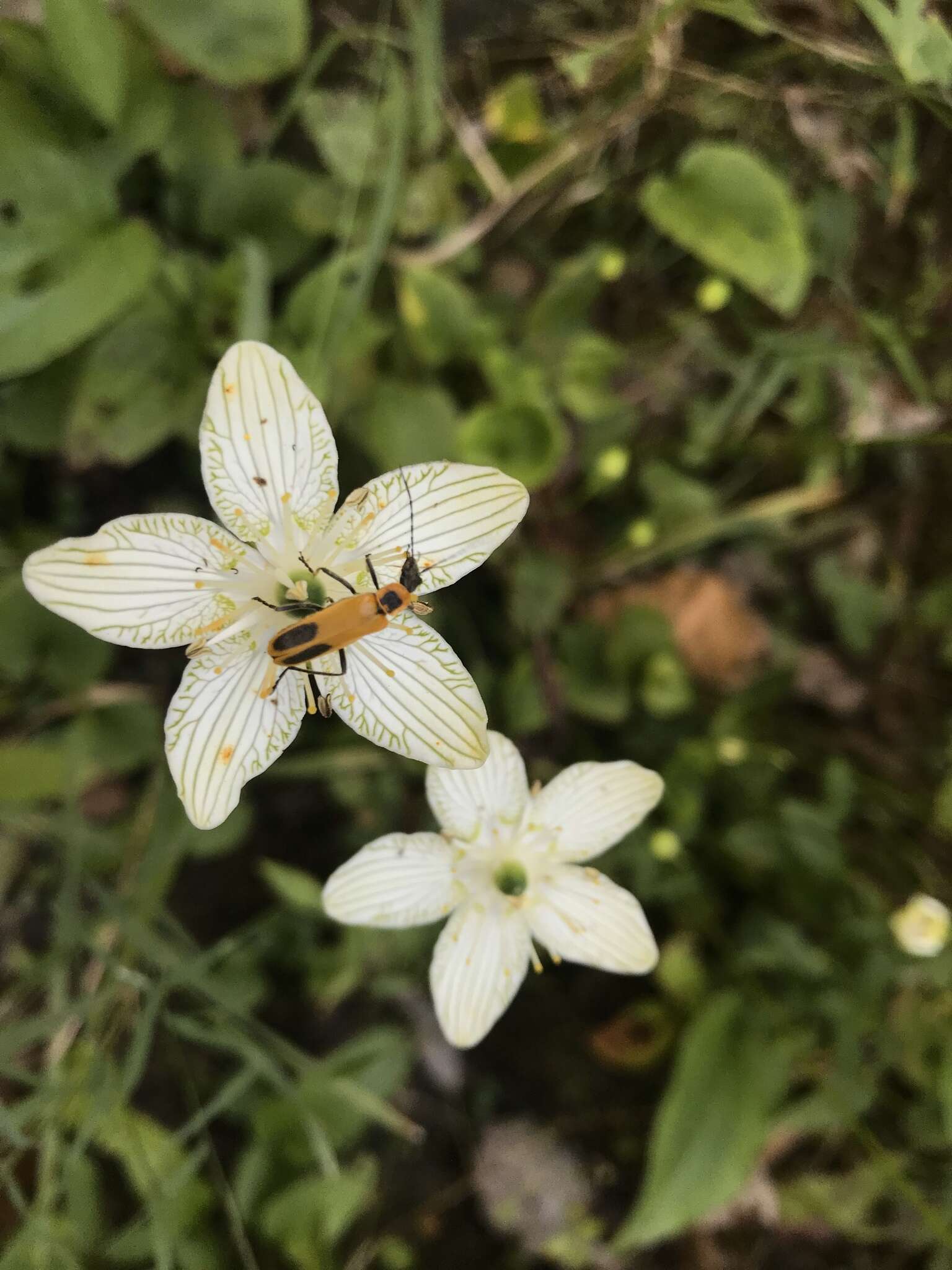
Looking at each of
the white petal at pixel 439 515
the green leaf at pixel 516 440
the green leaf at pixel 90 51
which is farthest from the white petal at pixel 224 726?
the green leaf at pixel 90 51

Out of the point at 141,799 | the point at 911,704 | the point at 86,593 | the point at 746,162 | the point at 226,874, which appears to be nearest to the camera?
the point at 86,593

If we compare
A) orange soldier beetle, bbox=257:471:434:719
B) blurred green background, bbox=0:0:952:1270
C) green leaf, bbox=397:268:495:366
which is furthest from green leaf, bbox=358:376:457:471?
orange soldier beetle, bbox=257:471:434:719

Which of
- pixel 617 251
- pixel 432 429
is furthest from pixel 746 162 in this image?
pixel 432 429

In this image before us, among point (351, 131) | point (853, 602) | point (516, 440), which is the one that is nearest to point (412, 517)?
point (516, 440)

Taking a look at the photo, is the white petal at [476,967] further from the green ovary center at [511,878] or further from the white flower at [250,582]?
the white flower at [250,582]

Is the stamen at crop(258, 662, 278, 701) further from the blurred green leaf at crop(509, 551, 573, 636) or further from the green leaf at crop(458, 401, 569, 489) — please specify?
the blurred green leaf at crop(509, 551, 573, 636)

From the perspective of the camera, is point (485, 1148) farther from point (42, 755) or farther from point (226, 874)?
point (42, 755)

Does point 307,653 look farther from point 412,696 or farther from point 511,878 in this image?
point 511,878
